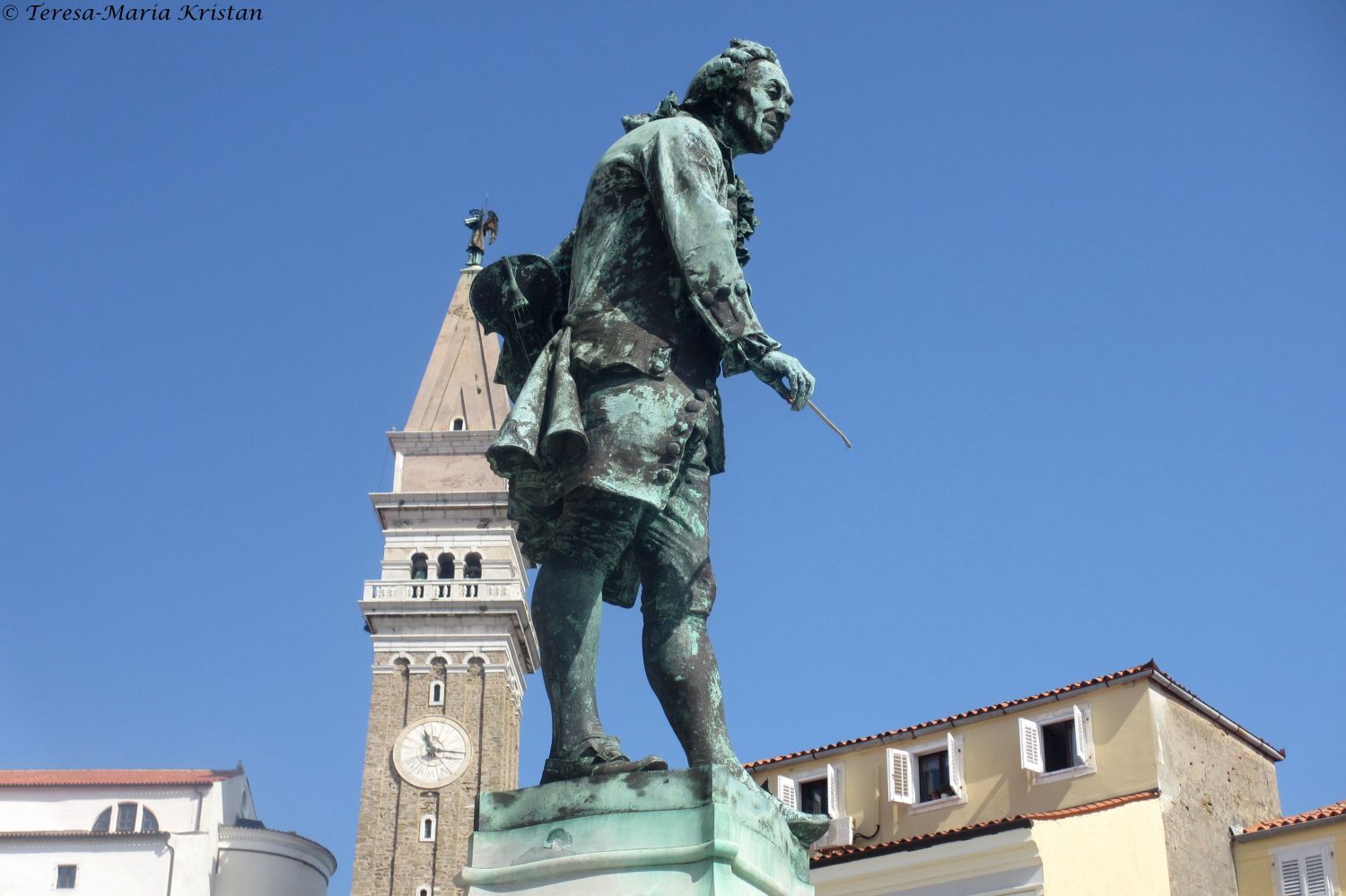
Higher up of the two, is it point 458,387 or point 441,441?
point 458,387

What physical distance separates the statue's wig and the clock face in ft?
178

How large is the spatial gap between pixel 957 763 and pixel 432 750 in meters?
37.6

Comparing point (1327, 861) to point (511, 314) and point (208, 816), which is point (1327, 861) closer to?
point (511, 314)

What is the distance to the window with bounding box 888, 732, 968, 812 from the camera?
907 inches

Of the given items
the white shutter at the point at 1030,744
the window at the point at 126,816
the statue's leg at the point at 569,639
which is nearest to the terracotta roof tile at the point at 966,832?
the white shutter at the point at 1030,744

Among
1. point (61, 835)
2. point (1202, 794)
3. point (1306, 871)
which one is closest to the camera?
point (1306, 871)

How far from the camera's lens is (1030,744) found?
886 inches

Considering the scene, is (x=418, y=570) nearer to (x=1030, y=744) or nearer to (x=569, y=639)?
(x=1030, y=744)

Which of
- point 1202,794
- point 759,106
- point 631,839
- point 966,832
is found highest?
point 1202,794

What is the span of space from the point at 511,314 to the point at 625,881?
5.92ft

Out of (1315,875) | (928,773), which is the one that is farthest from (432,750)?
(1315,875)

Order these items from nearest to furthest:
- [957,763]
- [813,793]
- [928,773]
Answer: [957,763] < [928,773] < [813,793]

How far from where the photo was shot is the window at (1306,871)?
20.2 metres

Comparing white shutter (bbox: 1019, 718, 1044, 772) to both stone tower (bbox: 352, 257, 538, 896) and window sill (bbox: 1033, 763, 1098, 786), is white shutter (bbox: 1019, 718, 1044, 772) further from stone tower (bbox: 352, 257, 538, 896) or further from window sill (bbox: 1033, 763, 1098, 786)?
stone tower (bbox: 352, 257, 538, 896)
